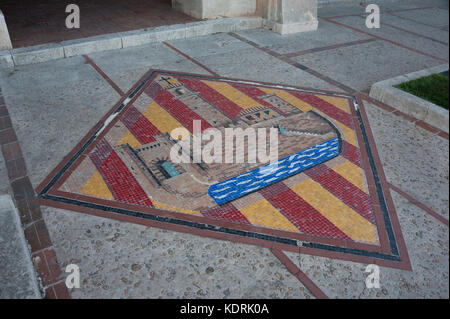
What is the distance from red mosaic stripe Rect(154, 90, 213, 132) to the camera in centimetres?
573

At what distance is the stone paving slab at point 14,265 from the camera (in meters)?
2.87

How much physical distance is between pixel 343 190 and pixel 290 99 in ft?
8.53

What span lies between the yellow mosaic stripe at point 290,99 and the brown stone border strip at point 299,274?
10.8 ft

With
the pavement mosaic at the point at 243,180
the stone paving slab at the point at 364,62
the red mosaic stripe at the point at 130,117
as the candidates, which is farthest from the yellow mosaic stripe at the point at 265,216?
the stone paving slab at the point at 364,62

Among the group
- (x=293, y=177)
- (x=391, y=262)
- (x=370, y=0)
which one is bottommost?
(x=391, y=262)

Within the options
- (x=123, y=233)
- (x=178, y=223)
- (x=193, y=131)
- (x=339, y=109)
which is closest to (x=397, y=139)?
(x=339, y=109)

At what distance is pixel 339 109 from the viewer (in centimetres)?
641

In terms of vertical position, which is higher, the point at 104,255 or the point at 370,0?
the point at 370,0

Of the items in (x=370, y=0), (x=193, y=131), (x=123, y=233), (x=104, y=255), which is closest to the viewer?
(x=104, y=255)

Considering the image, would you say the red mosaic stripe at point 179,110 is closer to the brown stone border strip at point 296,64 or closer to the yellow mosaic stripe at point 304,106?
the yellow mosaic stripe at point 304,106

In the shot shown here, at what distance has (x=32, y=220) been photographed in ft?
12.8

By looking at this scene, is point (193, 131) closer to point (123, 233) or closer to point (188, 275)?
point (123, 233)

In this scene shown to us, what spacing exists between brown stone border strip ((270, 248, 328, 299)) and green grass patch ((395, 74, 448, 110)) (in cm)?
393

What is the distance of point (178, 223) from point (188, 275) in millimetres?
681
